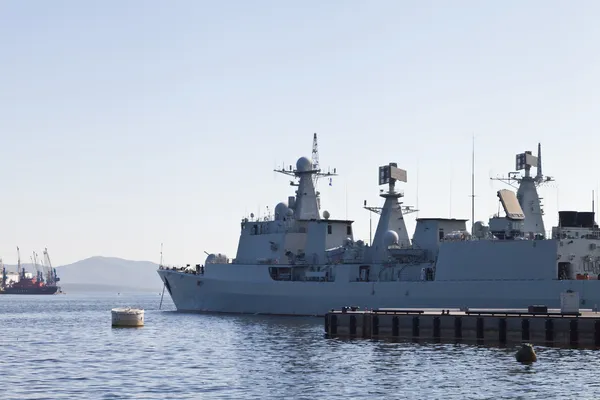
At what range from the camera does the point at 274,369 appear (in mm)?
39344

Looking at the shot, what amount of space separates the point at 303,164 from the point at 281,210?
433cm

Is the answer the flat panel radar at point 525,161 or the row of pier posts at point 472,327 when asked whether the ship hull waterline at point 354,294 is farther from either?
the flat panel radar at point 525,161

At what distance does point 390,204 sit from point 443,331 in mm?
21919

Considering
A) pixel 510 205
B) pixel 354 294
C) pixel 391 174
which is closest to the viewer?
pixel 510 205

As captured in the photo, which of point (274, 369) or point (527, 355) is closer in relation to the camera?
point (274, 369)

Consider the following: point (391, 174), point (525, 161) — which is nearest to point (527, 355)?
point (391, 174)

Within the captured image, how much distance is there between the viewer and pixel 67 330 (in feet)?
210

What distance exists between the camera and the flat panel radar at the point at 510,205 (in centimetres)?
5938

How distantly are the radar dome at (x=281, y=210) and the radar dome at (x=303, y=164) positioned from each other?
10.8ft

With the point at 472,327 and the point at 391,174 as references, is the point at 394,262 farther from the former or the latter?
the point at 472,327

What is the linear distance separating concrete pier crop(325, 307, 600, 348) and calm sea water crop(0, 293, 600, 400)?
207 cm

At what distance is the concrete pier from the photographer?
4619cm

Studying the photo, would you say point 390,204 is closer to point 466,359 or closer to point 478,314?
point 478,314

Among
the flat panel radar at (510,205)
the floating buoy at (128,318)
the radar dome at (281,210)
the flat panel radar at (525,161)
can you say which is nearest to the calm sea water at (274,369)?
the floating buoy at (128,318)
